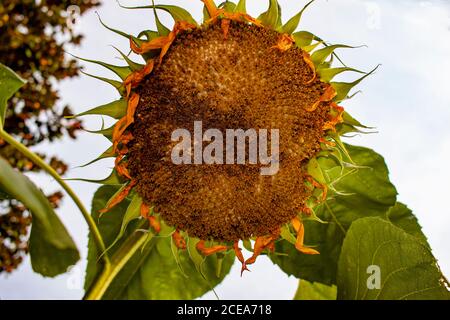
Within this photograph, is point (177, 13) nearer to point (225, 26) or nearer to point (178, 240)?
point (225, 26)

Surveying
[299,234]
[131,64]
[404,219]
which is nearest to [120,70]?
[131,64]

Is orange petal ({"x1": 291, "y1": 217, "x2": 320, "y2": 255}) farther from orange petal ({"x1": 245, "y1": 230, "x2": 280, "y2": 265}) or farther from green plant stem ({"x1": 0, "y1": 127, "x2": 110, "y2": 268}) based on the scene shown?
green plant stem ({"x1": 0, "y1": 127, "x2": 110, "y2": 268})

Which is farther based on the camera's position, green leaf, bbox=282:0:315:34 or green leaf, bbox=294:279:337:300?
green leaf, bbox=294:279:337:300

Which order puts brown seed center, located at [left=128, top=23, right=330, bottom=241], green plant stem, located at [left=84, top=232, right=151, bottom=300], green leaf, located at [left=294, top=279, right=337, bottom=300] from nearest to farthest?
1. brown seed center, located at [left=128, top=23, right=330, bottom=241]
2. green plant stem, located at [left=84, top=232, right=151, bottom=300]
3. green leaf, located at [left=294, top=279, right=337, bottom=300]

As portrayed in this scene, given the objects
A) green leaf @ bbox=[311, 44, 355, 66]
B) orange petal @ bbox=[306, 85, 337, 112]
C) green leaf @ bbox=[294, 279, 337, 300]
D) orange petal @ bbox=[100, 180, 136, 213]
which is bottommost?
green leaf @ bbox=[294, 279, 337, 300]

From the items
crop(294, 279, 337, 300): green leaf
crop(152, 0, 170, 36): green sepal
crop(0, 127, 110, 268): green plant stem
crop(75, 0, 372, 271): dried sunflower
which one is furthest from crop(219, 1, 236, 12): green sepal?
crop(294, 279, 337, 300): green leaf

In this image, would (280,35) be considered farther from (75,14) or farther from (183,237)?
(75,14)

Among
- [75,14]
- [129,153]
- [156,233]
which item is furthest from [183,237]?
[75,14]
